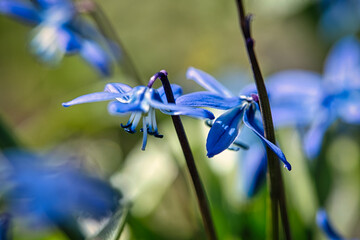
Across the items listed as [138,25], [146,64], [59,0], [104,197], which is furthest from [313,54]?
[104,197]

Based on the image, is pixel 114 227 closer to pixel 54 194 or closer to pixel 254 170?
pixel 54 194

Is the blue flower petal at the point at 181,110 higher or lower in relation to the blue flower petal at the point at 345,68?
lower

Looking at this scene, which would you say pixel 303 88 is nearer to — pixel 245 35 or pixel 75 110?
pixel 245 35

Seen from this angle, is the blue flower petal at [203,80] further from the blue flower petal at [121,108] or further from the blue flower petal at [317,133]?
the blue flower petal at [317,133]

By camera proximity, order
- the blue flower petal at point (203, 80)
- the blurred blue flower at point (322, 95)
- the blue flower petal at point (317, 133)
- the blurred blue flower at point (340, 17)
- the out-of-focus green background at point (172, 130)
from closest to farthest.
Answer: the blue flower petal at point (203, 80) → the blue flower petal at point (317, 133) → the blurred blue flower at point (322, 95) → the out-of-focus green background at point (172, 130) → the blurred blue flower at point (340, 17)

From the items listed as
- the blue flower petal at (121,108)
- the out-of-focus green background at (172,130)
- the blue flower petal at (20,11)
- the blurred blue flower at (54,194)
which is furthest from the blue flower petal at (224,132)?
the blue flower petal at (20,11)

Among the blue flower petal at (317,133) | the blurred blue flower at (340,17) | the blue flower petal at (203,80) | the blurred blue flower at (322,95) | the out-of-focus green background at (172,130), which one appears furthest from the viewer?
the blurred blue flower at (340,17)
